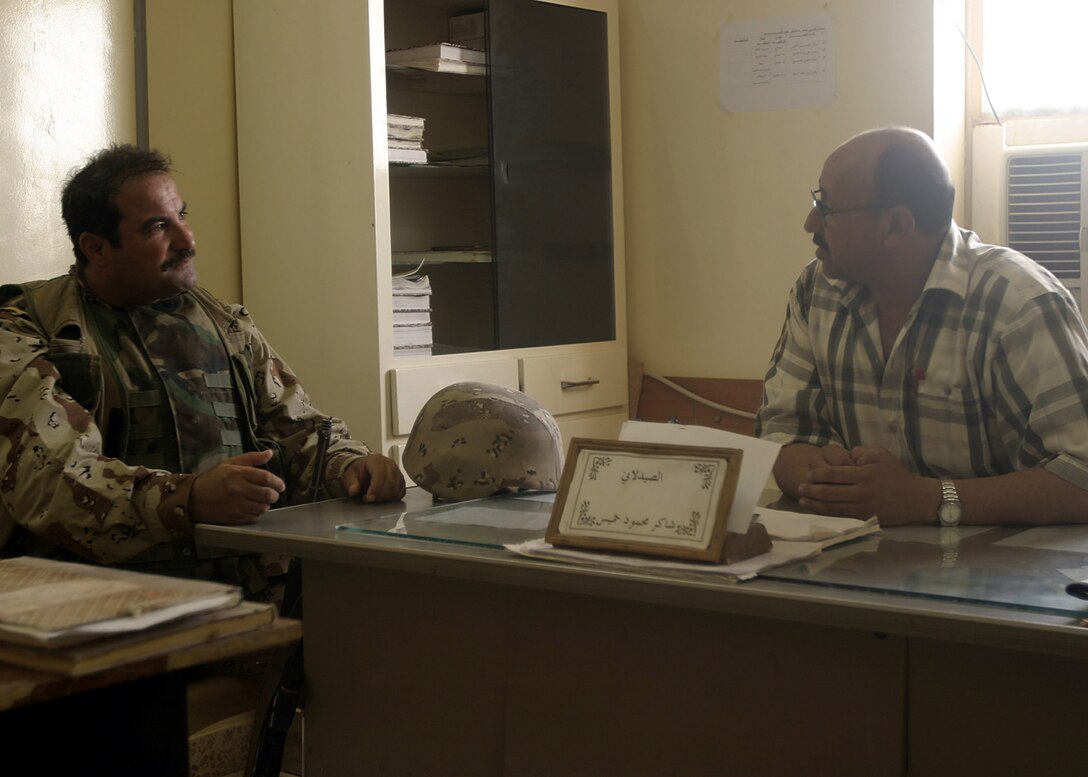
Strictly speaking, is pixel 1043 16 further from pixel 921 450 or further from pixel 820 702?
pixel 820 702

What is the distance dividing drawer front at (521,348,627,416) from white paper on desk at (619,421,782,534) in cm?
180

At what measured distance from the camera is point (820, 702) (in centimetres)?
Answer: 135

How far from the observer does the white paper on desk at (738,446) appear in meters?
1.32

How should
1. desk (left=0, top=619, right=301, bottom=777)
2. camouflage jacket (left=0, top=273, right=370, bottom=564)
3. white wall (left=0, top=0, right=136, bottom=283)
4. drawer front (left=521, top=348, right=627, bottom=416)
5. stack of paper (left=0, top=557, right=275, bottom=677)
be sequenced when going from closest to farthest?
stack of paper (left=0, top=557, right=275, bottom=677), desk (left=0, top=619, right=301, bottom=777), camouflage jacket (left=0, top=273, right=370, bottom=564), white wall (left=0, top=0, right=136, bottom=283), drawer front (left=521, top=348, right=627, bottom=416)

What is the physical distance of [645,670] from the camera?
149cm

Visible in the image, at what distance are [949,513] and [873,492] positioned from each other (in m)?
0.10

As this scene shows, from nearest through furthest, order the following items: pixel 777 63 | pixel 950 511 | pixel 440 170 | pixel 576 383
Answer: pixel 950 511
pixel 440 170
pixel 777 63
pixel 576 383

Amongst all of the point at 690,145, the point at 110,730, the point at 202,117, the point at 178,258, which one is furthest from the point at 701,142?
the point at 110,730

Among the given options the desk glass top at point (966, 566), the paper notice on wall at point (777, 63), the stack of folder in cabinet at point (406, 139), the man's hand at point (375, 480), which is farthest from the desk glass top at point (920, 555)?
the paper notice on wall at point (777, 63)

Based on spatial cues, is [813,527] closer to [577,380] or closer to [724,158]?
[577,380]

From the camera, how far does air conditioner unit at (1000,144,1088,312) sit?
297cm

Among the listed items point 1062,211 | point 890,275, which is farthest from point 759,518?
point 1062,211

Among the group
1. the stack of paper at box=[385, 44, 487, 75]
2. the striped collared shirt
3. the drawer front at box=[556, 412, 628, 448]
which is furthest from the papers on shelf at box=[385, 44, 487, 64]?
the striped collared shirt

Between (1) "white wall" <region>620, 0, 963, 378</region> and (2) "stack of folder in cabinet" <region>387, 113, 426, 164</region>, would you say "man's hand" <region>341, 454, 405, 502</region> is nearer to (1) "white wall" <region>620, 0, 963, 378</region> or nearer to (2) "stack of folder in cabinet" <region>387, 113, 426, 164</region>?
(2) "stack of folder in cabinet" <region>387, 113, 426, 164</region>
